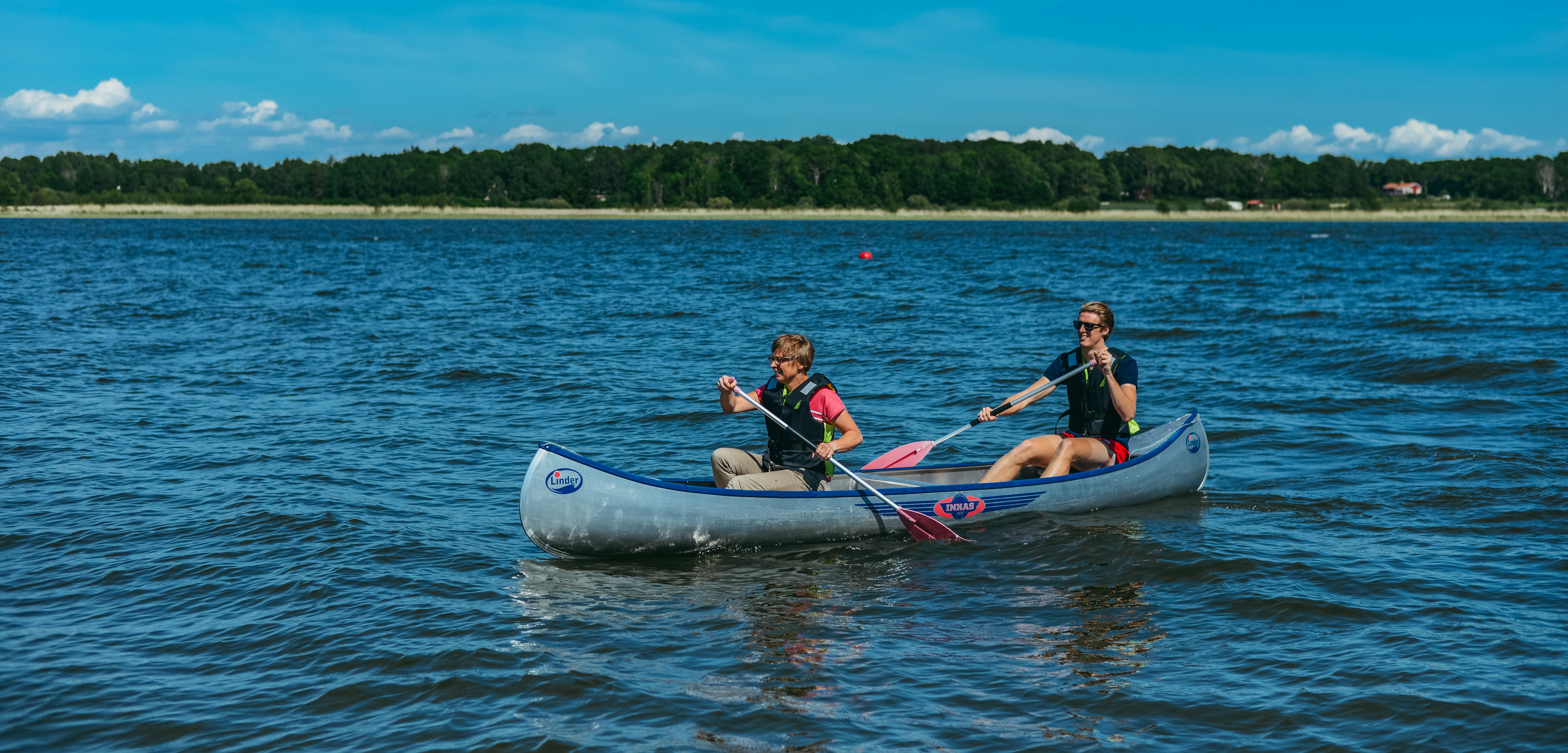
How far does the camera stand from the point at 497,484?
9.64 metres

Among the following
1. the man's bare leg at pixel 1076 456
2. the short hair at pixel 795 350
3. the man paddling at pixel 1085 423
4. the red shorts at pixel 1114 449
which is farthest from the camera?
the red shorts at pixel 1114 449

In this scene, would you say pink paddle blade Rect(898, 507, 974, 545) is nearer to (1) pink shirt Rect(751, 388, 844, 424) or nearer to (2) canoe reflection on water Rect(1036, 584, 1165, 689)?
(1) pink shirt Rect(751, 388, 844, 424)

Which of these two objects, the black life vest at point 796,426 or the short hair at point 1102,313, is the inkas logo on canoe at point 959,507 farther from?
the short hair at point 1102,313

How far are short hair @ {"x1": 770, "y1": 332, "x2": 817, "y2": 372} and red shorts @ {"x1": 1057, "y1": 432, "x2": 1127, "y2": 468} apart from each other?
2.50m

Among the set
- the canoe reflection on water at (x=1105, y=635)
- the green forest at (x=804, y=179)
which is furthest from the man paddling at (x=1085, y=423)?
A: the green forest at (x=804, y=179)

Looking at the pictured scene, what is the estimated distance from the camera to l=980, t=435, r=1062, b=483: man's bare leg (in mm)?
8844

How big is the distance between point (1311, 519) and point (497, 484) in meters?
6.69

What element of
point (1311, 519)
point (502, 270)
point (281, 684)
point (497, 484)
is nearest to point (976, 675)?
point (281, 684)

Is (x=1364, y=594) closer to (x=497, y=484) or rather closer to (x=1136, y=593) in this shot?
(x=1136, y=593)

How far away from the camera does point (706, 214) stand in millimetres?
128500

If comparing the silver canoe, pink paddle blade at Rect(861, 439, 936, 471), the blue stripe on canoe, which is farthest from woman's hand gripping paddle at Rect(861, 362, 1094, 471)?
the blue stripe on canoe

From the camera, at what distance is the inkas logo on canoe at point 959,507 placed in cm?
818

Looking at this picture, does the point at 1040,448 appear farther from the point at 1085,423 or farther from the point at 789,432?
the point at 789,432

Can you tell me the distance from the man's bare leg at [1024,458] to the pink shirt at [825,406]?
67.4 inches
